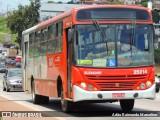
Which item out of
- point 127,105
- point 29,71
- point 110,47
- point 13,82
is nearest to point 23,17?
point 13,82

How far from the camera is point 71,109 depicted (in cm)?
1703

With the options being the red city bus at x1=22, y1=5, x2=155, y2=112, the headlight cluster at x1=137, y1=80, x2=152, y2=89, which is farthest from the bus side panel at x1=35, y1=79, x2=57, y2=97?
the headlight cluster at x1=137, y1=80, x2=152, y2=89

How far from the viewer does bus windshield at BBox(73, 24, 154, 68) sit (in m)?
15.7

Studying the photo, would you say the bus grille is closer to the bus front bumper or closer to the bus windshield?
the bus front bumper

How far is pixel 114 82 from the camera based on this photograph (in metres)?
15.6

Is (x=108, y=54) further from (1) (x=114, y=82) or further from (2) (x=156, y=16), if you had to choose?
(2) (x=156, y=16)

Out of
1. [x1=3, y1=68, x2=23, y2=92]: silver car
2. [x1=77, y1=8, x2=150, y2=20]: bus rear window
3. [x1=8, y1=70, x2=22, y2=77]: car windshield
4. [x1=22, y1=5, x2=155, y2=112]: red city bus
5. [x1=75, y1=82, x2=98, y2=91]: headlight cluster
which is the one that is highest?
[x1=77, y1=8, x2=150, y2=20]: bus rear window

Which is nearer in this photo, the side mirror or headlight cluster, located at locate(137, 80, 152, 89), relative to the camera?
headlight cluster, located at locate(137, 80, 152, 89)

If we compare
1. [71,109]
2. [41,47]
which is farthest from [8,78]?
[71,109]

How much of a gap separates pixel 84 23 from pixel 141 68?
2.10 metres

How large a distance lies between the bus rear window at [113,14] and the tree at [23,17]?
90592 millimetres

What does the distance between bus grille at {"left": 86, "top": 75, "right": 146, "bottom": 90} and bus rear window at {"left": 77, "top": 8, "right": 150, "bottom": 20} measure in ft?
5.92

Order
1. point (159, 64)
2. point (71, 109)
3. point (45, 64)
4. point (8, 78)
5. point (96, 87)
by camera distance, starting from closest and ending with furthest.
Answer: point (96, 87) < point (71, 109) < point (45, 64) < point (8, 78) < point (159, 64)

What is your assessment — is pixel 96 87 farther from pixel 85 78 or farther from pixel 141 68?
pixel 141 68
